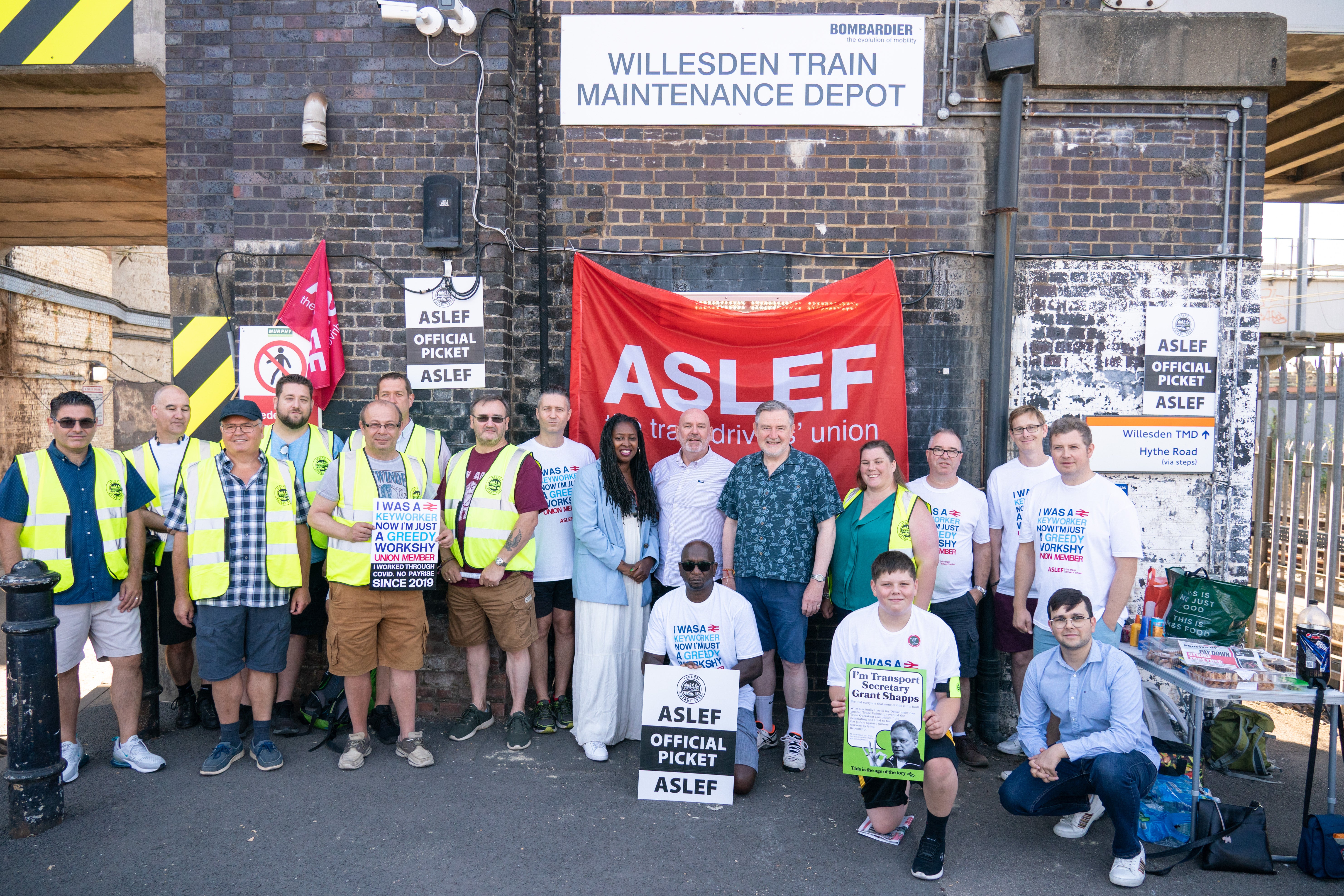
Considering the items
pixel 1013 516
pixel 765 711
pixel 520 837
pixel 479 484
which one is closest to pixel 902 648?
pixel 765 711

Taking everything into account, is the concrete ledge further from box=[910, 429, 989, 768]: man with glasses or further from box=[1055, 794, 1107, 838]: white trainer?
box=[1055, 794, 1107, 838]: white trainer

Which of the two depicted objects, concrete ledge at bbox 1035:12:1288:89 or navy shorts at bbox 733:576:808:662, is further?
concrete ledge at bbox 1035:12:1288:89

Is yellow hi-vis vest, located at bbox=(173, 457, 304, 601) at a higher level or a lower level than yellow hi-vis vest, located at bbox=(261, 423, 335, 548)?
lower

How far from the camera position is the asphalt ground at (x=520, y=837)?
11.1 ft

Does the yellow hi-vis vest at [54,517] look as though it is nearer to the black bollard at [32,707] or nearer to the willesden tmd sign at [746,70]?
the black bollard at [32,707]

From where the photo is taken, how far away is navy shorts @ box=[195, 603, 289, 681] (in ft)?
14.0

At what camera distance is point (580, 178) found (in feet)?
17.7

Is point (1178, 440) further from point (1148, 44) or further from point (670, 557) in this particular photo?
point (670, 557)

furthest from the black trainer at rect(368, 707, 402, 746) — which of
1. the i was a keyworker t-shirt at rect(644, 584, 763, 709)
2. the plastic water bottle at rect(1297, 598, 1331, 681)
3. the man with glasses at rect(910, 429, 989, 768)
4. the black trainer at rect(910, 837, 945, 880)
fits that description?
the plastic water bottle at rect(1297, 598, 1331, 681)

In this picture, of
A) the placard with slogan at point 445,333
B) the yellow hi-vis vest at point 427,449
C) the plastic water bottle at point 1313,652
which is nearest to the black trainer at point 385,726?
the yellow hi-vis vest at point 427,449

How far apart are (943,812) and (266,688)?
11.6ft

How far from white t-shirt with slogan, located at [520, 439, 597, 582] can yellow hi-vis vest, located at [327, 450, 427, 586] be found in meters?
0.91

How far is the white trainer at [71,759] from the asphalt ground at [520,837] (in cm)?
7

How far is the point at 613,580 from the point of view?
184 inches
